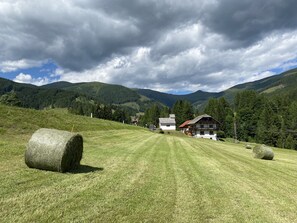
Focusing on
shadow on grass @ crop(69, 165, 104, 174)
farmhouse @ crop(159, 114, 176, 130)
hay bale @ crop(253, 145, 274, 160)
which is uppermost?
farmhouse @ crop(159, 114, 176, 130)

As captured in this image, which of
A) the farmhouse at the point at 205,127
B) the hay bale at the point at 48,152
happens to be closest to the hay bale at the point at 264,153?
the hay bale at the point at 48,152

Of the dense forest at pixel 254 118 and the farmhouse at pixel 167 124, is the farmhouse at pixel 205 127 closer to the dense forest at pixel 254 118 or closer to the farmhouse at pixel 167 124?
the dense forest at pixel 254 118

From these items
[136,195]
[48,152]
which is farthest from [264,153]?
[48,152]

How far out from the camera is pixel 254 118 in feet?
383

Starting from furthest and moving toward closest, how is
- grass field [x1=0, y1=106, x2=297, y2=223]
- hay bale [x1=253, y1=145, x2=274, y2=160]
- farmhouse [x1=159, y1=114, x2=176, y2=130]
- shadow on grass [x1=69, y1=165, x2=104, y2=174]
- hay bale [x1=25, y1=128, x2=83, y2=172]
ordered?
farmhouse [x1=159, y1=114, x2=176, y2=130] < hay bale [x1=253, y1=145, x2=274, y2=160] < shadow on grass [x1=69, y1=165, x2=104, y2=174] < hay bale [x1=25, y1=128, x2=83, y2=172] < grass field [x1=0, y1=106, x2=297, y2=223]

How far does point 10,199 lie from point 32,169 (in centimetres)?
432

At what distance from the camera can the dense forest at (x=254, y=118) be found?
101 metres

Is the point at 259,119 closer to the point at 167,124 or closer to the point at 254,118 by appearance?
the point at 254,118

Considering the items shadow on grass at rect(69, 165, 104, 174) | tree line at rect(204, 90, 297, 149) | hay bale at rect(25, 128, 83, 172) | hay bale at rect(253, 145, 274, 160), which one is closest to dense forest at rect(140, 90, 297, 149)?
tree line at rect(204, 90, 297, 149)

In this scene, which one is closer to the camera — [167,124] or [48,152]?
[48,152]

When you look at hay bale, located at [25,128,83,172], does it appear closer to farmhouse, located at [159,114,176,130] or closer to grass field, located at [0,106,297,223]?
grass field, located at [0,106,297,223]

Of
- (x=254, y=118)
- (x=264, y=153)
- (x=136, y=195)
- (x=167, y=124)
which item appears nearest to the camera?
(x=136, y=195)

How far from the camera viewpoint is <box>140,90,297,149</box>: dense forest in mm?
100688

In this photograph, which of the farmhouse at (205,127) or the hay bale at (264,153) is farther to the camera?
the farmhouse at (205,127)
